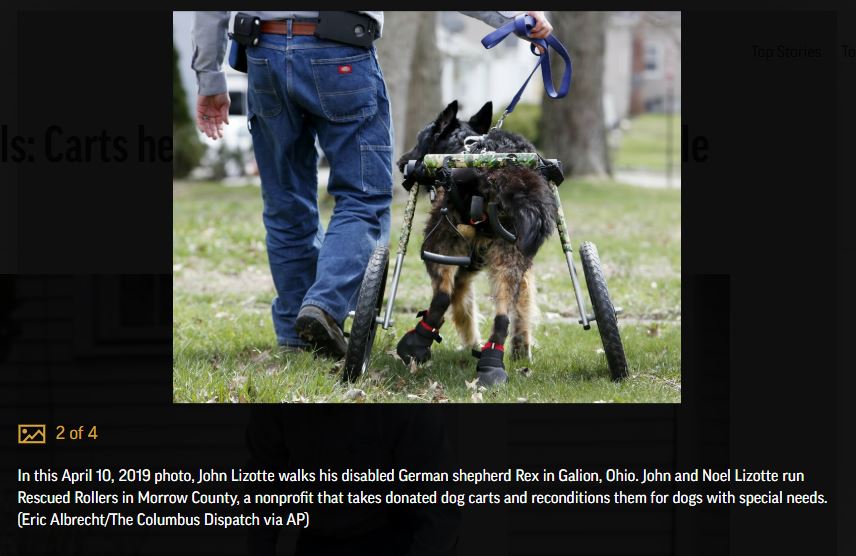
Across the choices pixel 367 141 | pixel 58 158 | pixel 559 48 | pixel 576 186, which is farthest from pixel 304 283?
pixel 576 186

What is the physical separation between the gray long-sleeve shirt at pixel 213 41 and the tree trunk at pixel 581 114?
9398 mm

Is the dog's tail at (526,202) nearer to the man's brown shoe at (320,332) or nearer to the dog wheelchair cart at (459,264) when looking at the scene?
the dog wheelchair cart at (459,264)

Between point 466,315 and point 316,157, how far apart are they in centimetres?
97

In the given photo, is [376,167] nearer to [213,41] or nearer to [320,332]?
[320,332]

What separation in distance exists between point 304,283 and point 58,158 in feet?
3.84

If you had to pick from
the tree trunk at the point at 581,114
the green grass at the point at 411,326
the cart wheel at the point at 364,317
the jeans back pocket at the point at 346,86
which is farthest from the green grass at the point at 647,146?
the cart wheel at the point at 364,317

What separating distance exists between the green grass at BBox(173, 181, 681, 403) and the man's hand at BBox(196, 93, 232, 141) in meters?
0.98

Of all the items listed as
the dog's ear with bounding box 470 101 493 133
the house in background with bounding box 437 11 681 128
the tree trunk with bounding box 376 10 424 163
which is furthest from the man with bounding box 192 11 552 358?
the house in background with bounding box 437 11 681 128

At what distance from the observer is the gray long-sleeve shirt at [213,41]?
148 inches

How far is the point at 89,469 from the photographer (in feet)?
11.1

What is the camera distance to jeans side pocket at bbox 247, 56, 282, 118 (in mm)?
3840

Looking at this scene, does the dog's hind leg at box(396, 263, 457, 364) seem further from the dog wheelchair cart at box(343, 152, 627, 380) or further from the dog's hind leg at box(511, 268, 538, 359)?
the dog's hind leg at box(511, 268, 538, 359)
